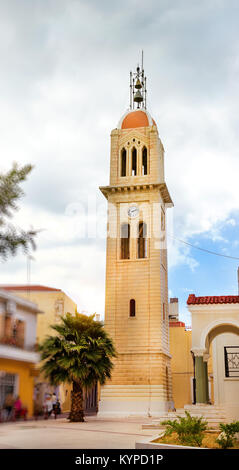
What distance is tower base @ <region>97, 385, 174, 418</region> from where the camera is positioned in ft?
97.0

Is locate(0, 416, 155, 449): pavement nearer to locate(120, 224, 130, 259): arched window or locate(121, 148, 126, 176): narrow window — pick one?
locate(120, 224, 130, 259): arched window

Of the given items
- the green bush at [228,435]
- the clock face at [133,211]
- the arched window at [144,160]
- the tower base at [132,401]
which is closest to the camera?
the green bush at [228,435]

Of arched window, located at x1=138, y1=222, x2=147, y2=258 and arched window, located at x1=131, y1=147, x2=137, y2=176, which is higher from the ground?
arched window, located at x1=131, y1=147, x2=137, y2=176

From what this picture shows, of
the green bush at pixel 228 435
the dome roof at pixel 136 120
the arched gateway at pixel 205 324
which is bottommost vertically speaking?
the green bush at pixel 228 435

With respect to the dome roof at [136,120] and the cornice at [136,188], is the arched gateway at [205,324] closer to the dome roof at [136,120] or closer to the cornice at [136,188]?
the cornice at [136,188]

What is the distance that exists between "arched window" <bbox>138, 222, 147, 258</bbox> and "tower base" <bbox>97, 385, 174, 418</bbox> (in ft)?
32.0

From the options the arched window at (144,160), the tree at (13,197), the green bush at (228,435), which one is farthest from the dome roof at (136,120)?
the tree at (13,197)

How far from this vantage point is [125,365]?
1230 inches

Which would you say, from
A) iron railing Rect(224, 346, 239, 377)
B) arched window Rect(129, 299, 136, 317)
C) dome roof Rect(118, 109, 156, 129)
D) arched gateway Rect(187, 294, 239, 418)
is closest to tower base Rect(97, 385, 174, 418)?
arched gateway Rect(187, 294, 239, 418)

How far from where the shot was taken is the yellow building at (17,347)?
245cm

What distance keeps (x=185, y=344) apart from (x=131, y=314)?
27.7ft

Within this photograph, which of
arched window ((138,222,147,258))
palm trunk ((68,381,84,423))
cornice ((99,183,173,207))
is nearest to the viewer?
palm trunk ((68,381,84,423))

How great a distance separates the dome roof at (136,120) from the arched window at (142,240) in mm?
8376
